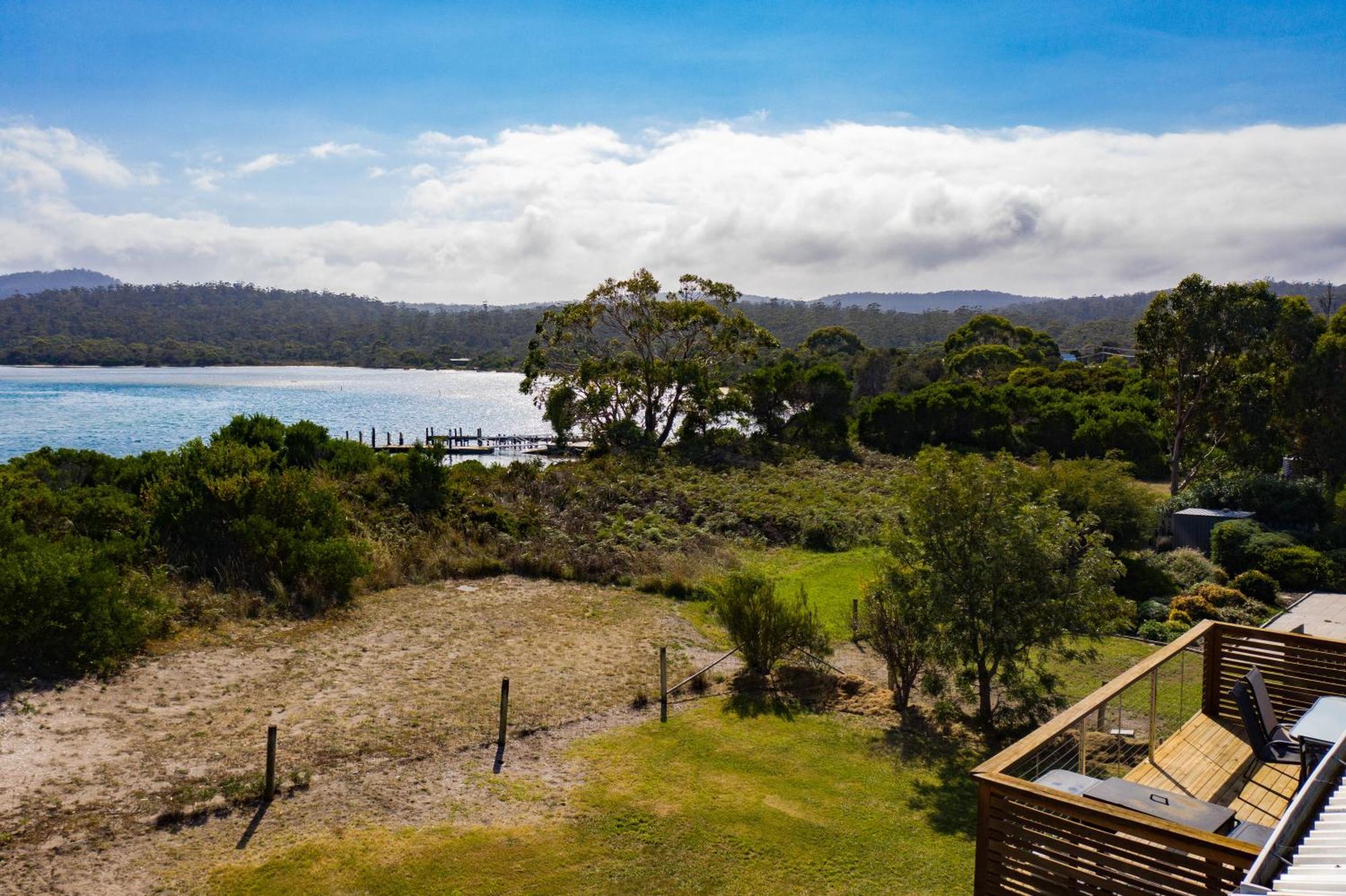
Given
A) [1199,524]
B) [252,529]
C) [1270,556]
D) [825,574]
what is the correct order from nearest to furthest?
[252,529] < [1270,556] < [825,574] < [1199,524]

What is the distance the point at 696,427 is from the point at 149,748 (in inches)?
1282

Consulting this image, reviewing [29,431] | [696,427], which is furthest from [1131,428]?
[29,431]

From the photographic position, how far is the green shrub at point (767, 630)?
1288 centimetres

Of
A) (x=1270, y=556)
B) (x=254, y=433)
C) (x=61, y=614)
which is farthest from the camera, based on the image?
(x=254, y=433)

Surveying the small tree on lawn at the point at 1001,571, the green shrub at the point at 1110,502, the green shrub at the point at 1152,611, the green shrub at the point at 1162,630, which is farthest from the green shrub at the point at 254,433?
the green shrub at the point at 1152,611

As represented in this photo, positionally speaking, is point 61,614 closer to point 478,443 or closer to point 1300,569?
point 1300,569

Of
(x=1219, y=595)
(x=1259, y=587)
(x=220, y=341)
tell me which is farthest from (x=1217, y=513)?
(x=220, y=341)

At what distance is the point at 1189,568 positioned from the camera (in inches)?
742

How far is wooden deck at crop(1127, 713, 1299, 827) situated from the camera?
20.6 feet

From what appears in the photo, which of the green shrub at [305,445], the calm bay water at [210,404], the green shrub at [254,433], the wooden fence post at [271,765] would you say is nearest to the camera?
the wooden fence post at [271,765]

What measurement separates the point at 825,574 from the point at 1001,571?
10.4 m

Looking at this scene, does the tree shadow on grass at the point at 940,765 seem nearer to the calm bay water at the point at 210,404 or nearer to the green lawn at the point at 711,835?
the green lawn at the point at 711,835

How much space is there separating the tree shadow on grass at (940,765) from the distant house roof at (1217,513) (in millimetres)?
13484

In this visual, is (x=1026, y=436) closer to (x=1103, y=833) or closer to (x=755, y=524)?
(x=755, y=524)
